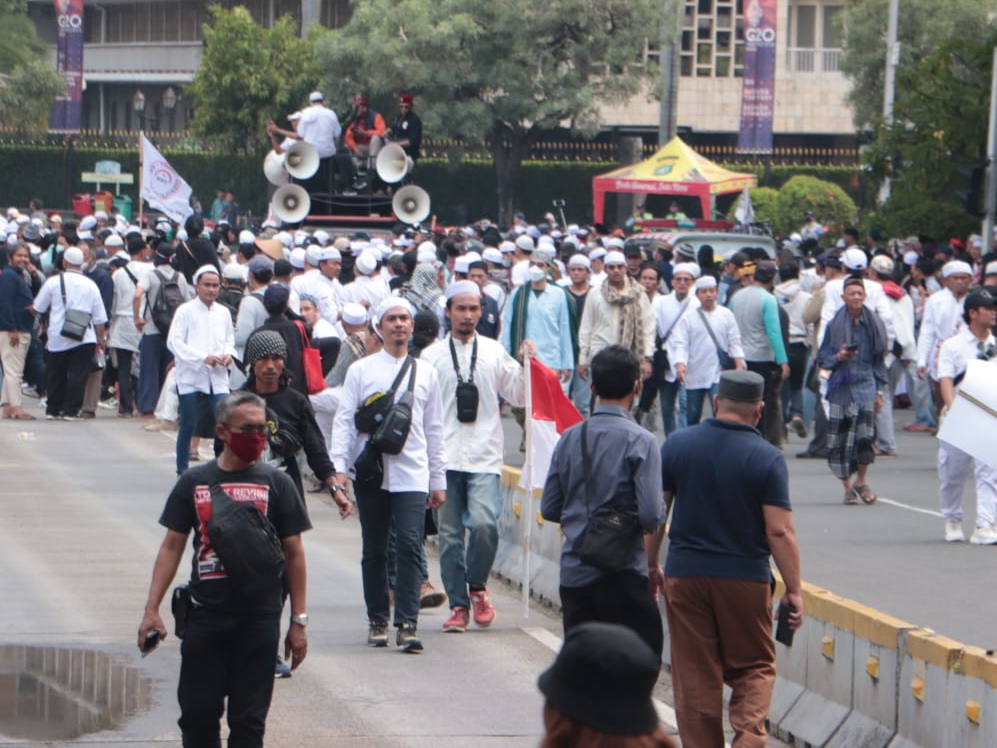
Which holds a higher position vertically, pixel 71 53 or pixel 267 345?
pixel 71 53

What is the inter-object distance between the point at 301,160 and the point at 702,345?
592 inches

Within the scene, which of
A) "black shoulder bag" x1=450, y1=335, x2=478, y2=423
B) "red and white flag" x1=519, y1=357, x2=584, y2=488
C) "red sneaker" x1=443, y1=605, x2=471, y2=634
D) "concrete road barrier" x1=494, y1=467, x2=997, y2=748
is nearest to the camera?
"concrete road barrier" x1=494, y1=467, x2=997, y2=748

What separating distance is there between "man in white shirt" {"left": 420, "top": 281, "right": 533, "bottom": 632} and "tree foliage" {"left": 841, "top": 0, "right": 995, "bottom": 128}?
4260cm

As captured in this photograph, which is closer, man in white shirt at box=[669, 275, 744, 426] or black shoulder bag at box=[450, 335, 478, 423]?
black shoulder bag at box=[450, 335, 478, 423]

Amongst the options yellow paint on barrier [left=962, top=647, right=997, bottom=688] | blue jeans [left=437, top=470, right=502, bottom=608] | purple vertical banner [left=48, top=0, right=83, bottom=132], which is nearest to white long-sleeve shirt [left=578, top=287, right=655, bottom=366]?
Answer: blue jeans [left=437, top=470, right=502, bottom=608]

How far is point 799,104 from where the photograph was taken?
61938 mm

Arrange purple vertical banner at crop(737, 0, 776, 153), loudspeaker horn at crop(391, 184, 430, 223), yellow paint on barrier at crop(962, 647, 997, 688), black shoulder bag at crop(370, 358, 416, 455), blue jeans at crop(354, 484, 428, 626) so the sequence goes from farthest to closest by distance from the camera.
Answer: purple vertical banner at crop(737, 0, 776, 153)
loudspeaker horn at crop(391, 184, 430, 223)
blue jeans at crop(354, 484, 428, 626)
black shoulder bag at crop(370, 358, 416, 455)
yellow paint on barrier at crop(962, 647, 997, 688)

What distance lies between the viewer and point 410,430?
355 inches

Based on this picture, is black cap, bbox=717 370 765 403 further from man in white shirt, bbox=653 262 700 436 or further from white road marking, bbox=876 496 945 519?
man in white shirt, bbox=653 262 700 436

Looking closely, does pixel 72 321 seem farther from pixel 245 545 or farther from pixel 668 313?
pixel 245 545

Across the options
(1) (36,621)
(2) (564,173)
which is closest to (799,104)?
(2) (564,173)

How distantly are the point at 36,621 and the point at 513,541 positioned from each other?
3207mm

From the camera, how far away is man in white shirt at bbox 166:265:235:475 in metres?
14.0

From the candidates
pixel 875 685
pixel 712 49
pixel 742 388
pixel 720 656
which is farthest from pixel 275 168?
pixel 712 49
